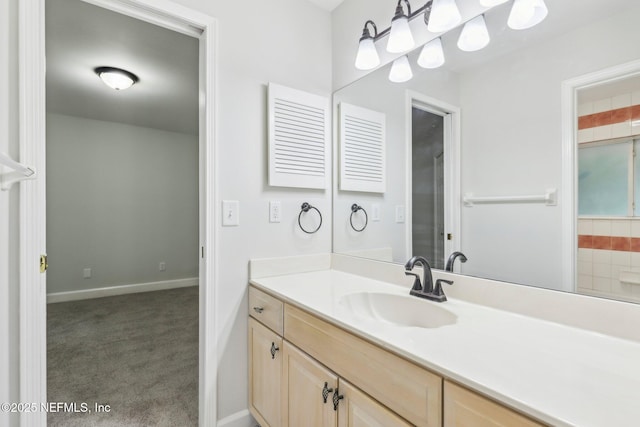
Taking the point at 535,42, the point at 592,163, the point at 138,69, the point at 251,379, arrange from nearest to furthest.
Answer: the point at 592,163
the point at 535,42
the point at 251,379
the point at 138,69

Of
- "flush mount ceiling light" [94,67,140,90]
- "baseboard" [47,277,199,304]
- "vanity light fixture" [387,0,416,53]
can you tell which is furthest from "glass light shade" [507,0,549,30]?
"baseboard" [47,277,199,304]

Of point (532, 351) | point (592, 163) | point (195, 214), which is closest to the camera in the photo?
point (532, 351)

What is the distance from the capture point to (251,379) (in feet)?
5.12

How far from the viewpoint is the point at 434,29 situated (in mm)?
1294

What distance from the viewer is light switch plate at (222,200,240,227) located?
1.53 meters

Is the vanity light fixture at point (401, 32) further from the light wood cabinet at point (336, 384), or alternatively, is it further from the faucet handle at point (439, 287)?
the light wood cabinet at point (336, 384)

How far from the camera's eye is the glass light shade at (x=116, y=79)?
2574 millimetres

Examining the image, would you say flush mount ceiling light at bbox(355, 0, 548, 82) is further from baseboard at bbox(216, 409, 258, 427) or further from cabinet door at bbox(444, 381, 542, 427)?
baseboard at bbox(216, 409, 258, 427)

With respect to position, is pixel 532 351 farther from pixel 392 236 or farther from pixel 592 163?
pixel 392 236

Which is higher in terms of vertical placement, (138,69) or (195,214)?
(138,69)

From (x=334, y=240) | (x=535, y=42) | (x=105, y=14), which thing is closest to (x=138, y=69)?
(x=105, y=14)

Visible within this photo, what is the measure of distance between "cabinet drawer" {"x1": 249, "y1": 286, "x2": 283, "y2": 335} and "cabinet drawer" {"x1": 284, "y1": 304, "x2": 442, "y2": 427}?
18 cm

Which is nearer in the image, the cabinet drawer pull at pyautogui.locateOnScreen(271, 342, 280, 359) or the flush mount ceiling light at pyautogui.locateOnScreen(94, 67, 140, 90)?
the cabinet drawer pull at pyautogui.locateOnScreen(271, 342, 280, 359)
